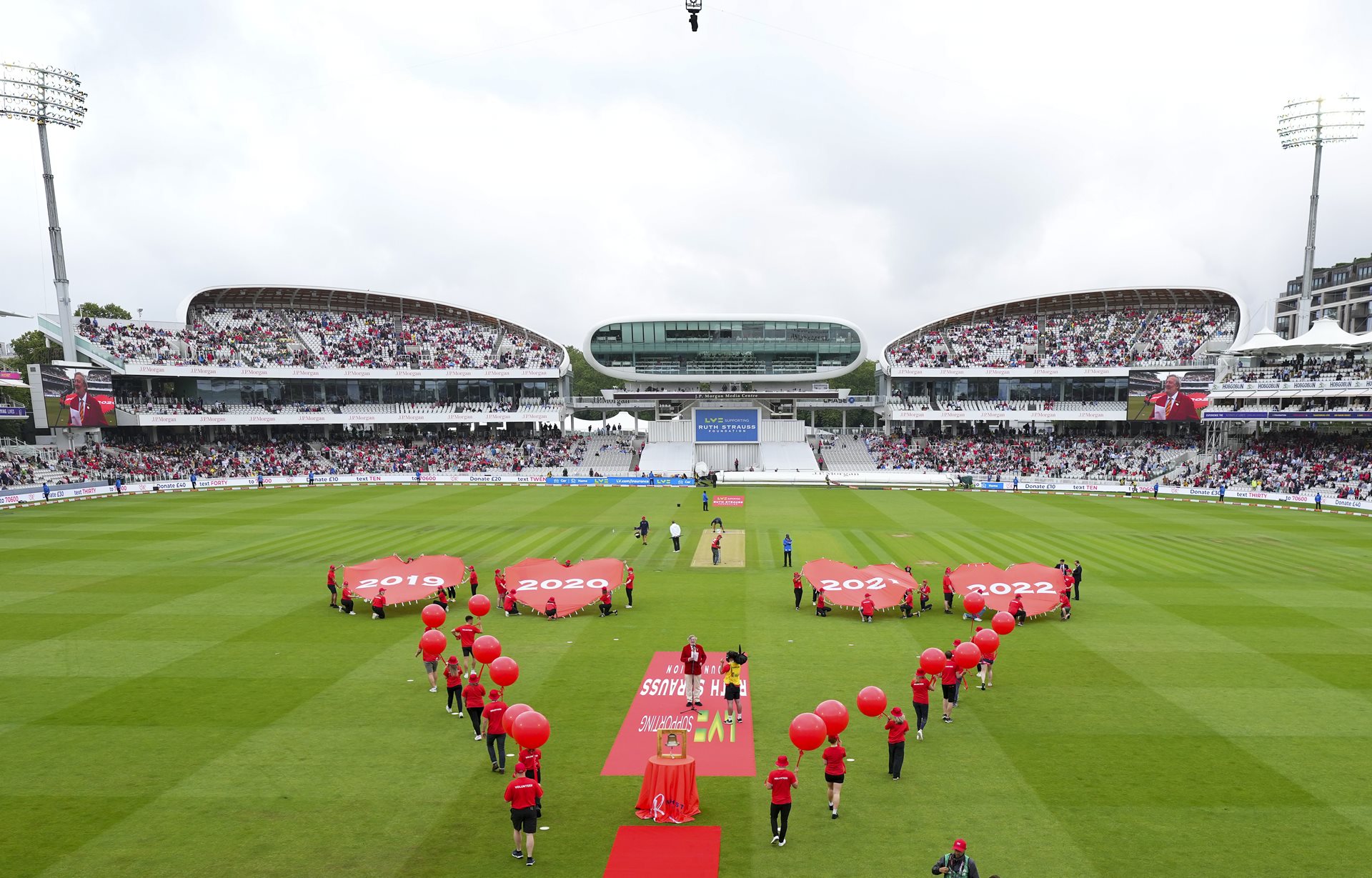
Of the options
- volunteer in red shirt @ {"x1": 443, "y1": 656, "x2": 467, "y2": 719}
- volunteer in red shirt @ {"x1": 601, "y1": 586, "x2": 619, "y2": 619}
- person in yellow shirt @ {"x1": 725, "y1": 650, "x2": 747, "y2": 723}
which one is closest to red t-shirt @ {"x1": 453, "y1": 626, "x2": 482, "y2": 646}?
volunteer in red shirt @ {"x1": 443, "y1": 656, "x2": 467, "y2": 719}

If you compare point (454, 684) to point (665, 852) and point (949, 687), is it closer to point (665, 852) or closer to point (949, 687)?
point (665, 852)

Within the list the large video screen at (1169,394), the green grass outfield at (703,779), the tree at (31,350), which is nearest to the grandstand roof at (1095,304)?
the large video screen at (1169,394)

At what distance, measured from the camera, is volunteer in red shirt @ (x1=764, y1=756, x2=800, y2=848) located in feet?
29.6

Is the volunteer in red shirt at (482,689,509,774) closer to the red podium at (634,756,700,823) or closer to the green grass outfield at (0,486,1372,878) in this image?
the green grass outfield at (0,486,1372,878)

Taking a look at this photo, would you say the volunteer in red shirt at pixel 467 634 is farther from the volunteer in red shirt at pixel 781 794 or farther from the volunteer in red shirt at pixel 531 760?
the volunteer in red shirt at pixel 781 794

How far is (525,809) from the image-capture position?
339 inches

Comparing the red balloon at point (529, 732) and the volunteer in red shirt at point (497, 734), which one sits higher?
the red balloon at point (529, 732)

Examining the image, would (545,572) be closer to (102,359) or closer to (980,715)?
(980,715)

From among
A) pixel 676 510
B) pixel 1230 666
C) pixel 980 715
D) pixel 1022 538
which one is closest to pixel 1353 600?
pixel 1230 666

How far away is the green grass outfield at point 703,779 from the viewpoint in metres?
9.15

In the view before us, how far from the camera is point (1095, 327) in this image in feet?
244

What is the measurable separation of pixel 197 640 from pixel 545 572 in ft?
27.4

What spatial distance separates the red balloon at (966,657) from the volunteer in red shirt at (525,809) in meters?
7.57

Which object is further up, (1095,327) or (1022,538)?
(1095,327)
